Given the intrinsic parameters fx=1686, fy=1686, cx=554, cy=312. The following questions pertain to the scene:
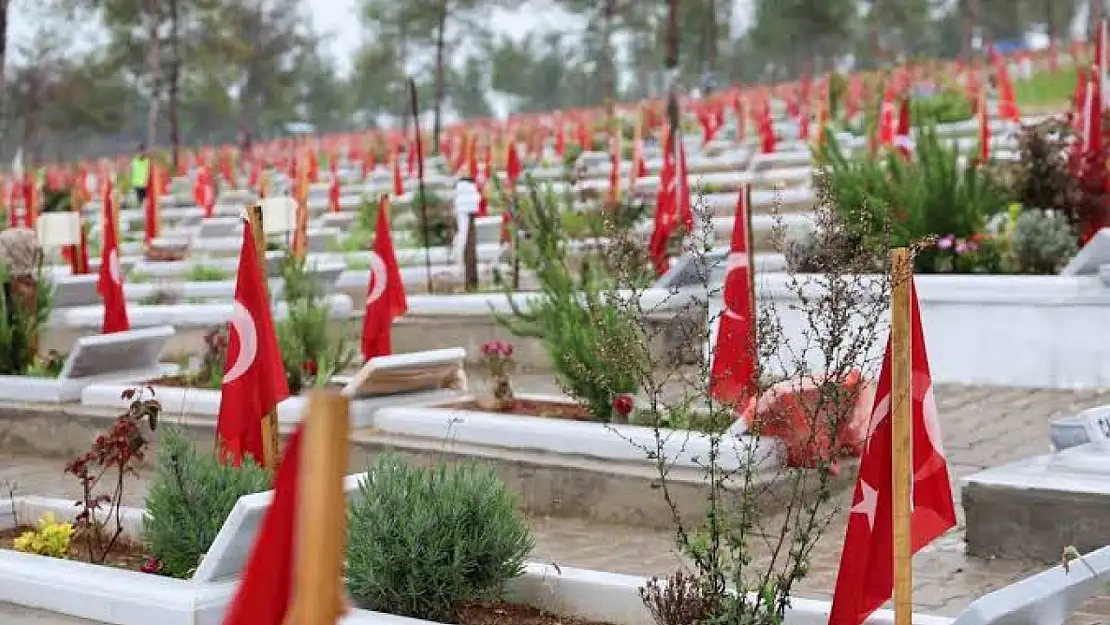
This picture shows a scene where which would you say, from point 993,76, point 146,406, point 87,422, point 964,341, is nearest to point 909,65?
point 993,76

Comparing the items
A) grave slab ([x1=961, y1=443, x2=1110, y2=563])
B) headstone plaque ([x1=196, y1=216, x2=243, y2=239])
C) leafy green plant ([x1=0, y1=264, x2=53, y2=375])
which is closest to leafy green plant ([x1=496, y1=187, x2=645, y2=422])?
grave slab ([x1=961, y1=443, x2=1110, y2=563])

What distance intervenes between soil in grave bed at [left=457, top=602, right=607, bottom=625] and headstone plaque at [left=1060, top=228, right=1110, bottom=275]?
6939mm

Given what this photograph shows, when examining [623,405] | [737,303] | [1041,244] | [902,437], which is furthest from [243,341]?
[1041,244]

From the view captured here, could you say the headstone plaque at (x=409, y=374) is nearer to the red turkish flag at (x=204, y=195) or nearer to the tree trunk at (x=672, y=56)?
the tree trunk at (x=672, y=56)

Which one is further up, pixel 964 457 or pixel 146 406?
pixel 146 406

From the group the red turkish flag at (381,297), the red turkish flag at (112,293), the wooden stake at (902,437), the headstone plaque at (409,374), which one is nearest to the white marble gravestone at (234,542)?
the wooden stake at (902,437)

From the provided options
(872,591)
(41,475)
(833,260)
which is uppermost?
(833,260)

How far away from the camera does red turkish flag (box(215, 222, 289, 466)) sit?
743cm

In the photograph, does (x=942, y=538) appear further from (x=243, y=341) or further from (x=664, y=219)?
(x=664, y=219)

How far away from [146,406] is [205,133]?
3383 inches

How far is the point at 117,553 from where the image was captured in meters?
7.35

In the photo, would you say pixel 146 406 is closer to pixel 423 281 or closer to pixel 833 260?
pixel 833 260

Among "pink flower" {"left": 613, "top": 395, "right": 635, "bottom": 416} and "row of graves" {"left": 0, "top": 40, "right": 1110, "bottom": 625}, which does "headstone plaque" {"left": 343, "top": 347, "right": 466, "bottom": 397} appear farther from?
"pink flower" {"left": 613, "top": 395, "right": 635, "bottom": 416}

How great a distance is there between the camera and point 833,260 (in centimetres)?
553
